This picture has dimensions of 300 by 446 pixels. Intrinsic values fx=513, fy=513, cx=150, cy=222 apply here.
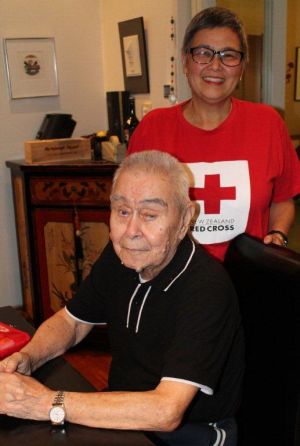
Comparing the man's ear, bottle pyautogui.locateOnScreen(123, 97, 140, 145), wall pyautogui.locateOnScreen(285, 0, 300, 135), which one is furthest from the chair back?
wall pyautogui.locateOnScreen(285, 0, 300, 135)

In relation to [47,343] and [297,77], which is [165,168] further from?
[297,77]

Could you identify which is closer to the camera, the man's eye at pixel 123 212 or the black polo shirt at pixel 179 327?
the black polo shirt at pixel 179 327

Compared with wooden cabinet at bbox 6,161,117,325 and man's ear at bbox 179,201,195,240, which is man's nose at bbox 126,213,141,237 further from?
wooden cabinet at bbox 6,161,117,325

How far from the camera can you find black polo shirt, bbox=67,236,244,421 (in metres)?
1.08

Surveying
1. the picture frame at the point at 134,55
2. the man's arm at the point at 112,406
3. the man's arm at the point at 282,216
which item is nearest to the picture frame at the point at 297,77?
the picture frame at the point at 134,55

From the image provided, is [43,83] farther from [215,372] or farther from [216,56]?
[215,372]

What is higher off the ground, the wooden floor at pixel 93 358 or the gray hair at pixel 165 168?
the gray hair at pixel 165 168

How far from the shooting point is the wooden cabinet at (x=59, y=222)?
2666 millimetres

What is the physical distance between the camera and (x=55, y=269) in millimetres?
2873

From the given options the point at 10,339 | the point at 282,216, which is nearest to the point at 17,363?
the point at 10,339

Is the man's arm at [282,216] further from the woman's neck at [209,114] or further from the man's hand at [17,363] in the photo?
the man's hand at [17,363]

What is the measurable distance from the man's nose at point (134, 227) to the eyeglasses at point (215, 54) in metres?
0.66

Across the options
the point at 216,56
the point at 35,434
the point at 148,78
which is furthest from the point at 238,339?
the point at 148,78

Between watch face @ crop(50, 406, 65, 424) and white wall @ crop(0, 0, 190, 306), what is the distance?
7.05ft
